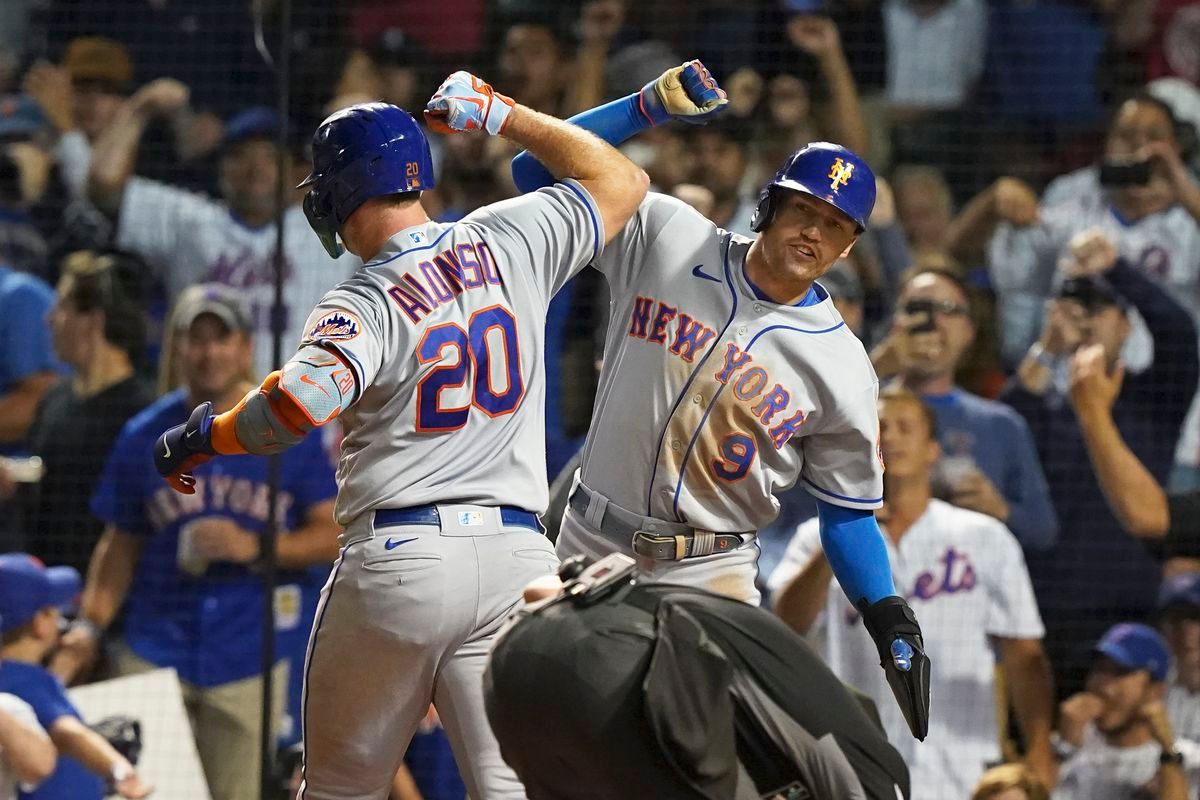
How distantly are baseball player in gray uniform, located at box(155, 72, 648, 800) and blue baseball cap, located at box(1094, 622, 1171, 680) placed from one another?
8.28ft

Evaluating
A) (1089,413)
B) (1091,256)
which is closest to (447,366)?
(1089,413)

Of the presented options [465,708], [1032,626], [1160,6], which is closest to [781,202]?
[465,708]

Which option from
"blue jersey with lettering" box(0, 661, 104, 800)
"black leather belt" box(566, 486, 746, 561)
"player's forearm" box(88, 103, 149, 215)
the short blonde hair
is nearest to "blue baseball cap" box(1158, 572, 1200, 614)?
the short blonde hair

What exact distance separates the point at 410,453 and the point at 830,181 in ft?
3.15

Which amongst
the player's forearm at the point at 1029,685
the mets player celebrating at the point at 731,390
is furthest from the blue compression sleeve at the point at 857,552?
the player's forearm at the point at 1029,685

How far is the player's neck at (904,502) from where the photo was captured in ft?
16.2

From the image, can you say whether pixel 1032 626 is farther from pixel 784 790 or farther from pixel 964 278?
pixel 784 790

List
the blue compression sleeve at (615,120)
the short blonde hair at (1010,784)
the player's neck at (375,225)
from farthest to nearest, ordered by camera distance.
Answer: the short blonde hair at (1010,784) → the blue compression sleeve at (615,120) → the player's neck at (375,225)

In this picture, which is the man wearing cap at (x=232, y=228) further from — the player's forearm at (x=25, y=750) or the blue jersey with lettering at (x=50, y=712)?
the player's forearm at (x=25, y=750)

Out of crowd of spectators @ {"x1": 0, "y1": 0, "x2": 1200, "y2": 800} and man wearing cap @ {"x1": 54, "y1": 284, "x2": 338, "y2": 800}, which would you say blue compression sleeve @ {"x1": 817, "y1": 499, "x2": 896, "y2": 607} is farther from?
man wearing cap @ {"x1": 54, "y1": 284, "x2": 338, "y2": 800}

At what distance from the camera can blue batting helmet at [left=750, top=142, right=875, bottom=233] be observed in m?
3.13

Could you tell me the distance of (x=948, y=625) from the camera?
4895 millimetres

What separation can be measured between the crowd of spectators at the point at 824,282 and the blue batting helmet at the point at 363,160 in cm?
222

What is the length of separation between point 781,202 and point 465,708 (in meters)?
1.14
